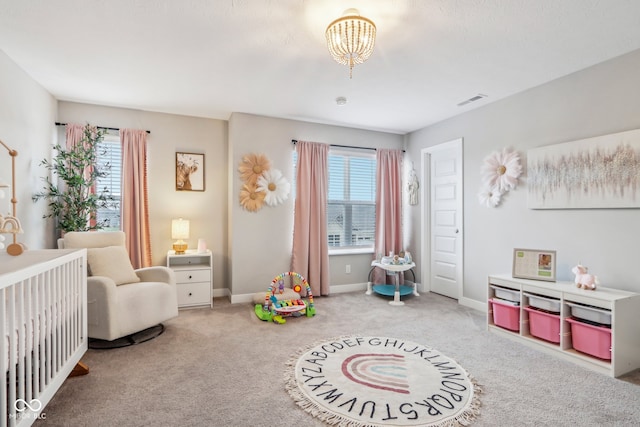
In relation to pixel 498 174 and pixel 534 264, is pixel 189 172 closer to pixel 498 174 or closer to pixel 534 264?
pixel 498 174

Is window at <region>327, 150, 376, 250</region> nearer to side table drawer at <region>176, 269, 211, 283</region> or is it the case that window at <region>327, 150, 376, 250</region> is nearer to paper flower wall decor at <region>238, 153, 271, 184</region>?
paper flower wall decor at <region>238, 153, 271, 184</region>

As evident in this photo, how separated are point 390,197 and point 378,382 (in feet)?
10.0

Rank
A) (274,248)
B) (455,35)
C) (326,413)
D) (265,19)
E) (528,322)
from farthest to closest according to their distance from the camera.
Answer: (274,248) < (528,322) < (455,35) < (265,19) < (326,413)

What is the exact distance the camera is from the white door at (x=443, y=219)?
163 inches

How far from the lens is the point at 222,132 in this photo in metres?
4.33

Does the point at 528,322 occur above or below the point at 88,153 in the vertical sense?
below

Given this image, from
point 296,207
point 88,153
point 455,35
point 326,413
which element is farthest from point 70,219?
point 455,35

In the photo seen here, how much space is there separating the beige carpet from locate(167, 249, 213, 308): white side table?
35 centimetres

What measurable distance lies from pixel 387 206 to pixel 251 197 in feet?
6.57

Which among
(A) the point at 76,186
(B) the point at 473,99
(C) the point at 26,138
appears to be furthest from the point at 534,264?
(C) the point at 26,138

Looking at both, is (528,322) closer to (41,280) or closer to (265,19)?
(265,19)

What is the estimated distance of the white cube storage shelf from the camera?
2.26 m

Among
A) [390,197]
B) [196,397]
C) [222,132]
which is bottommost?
[196,397]

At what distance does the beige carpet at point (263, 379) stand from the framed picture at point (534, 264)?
0.63 meters
